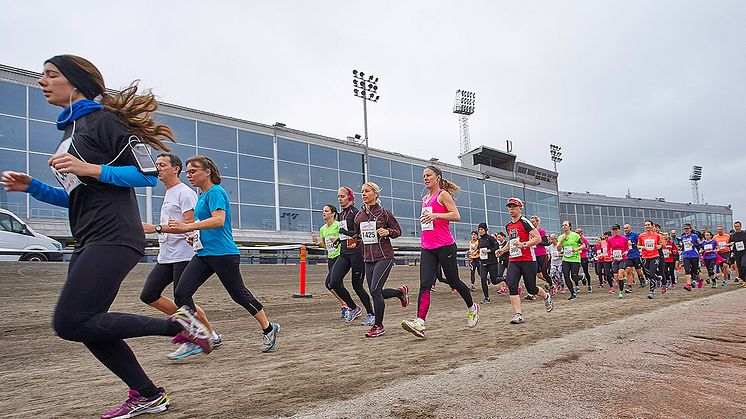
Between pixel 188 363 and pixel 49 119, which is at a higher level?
pixel 49 119

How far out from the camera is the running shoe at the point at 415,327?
19.0ft

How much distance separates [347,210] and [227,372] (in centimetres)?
430

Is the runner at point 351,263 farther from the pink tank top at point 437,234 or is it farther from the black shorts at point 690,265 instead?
the black shorts at point 690,265

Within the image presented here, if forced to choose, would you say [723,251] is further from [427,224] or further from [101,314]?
[101,314]

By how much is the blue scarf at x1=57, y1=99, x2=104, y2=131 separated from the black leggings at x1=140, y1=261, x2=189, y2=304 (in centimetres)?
259

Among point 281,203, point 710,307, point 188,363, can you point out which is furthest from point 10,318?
point 281,203

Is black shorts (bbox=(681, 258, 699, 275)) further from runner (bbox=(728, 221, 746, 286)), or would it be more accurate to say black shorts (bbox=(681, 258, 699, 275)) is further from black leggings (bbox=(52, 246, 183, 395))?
black leggings (bbox=(52, 246, 183, 395))

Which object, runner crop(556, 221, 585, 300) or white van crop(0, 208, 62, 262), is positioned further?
white van crop(0, 208, 62, 262)

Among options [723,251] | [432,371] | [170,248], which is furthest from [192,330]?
[723,251]

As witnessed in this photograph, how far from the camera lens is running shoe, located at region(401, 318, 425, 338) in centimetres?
580

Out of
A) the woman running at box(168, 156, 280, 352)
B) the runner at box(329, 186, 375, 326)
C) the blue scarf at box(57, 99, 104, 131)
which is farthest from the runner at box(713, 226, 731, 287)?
the blue scarf at box(57, 99, 104, 131)

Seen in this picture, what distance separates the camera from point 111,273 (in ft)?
9.47

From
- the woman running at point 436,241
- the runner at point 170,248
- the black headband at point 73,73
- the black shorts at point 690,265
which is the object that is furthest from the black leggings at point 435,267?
the black shorts at point 690,265

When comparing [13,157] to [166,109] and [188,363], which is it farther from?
[188,363]
